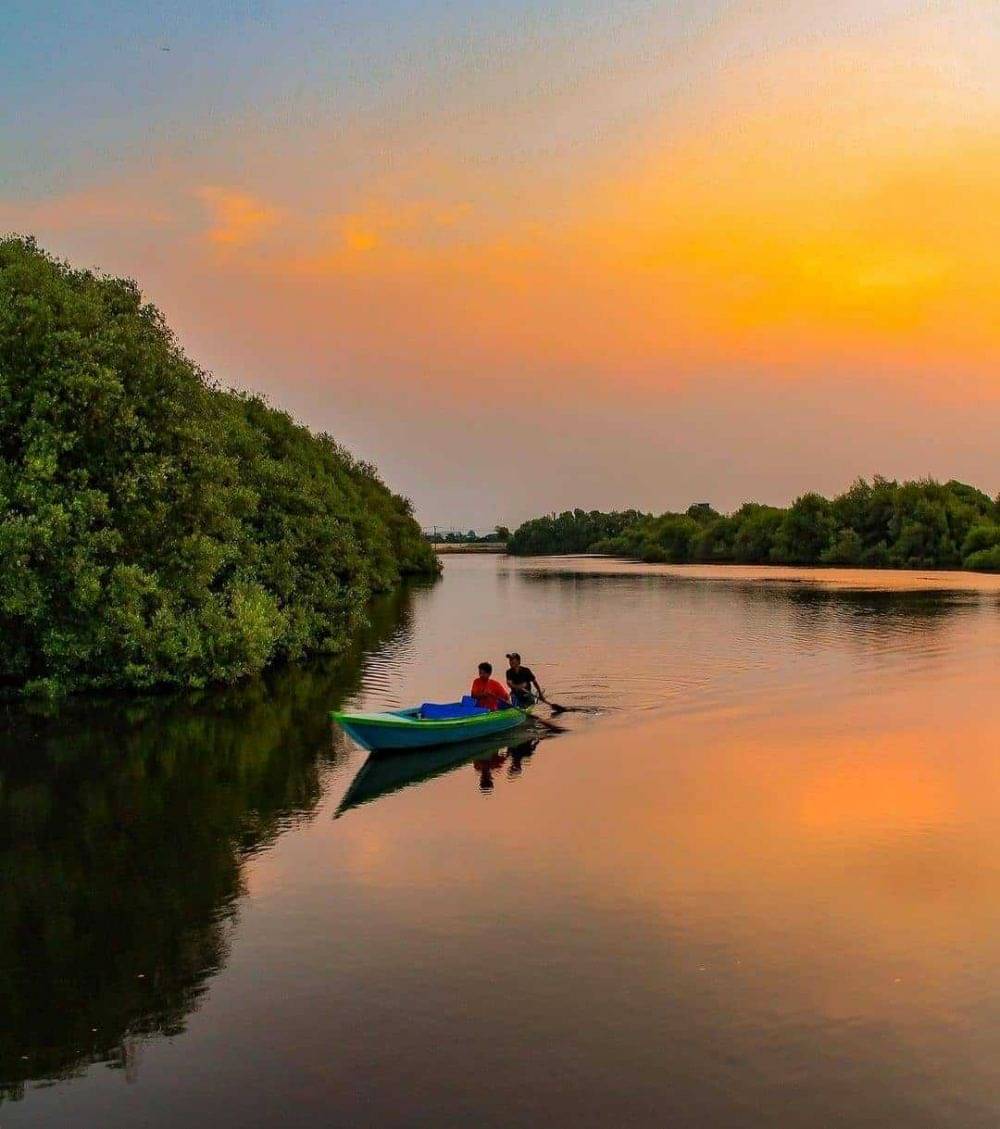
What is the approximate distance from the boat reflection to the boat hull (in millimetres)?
269

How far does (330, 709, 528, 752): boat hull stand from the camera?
24078 millimetres

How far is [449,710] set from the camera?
86.5 feet

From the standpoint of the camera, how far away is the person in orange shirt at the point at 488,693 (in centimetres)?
2797

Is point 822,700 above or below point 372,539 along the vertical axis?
below

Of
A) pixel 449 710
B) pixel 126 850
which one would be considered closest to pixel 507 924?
pixel 126 850

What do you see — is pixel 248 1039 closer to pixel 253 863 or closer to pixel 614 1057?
pixel 614 1057

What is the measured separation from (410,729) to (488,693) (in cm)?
377

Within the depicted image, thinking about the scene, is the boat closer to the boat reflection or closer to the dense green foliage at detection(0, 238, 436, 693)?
the boat reflection

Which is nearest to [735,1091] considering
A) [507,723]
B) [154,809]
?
[154,809]

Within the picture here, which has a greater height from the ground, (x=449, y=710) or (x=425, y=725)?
(x=449, y=710)

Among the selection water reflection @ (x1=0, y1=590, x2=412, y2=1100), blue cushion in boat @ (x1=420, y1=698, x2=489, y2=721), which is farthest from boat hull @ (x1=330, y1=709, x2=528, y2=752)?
water reflection @ (x1=0, y1=590, x2=412, y2=1100)

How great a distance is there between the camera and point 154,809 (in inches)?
810

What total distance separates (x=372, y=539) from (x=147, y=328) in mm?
50450

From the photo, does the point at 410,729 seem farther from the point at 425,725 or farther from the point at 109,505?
the point at 109,505
